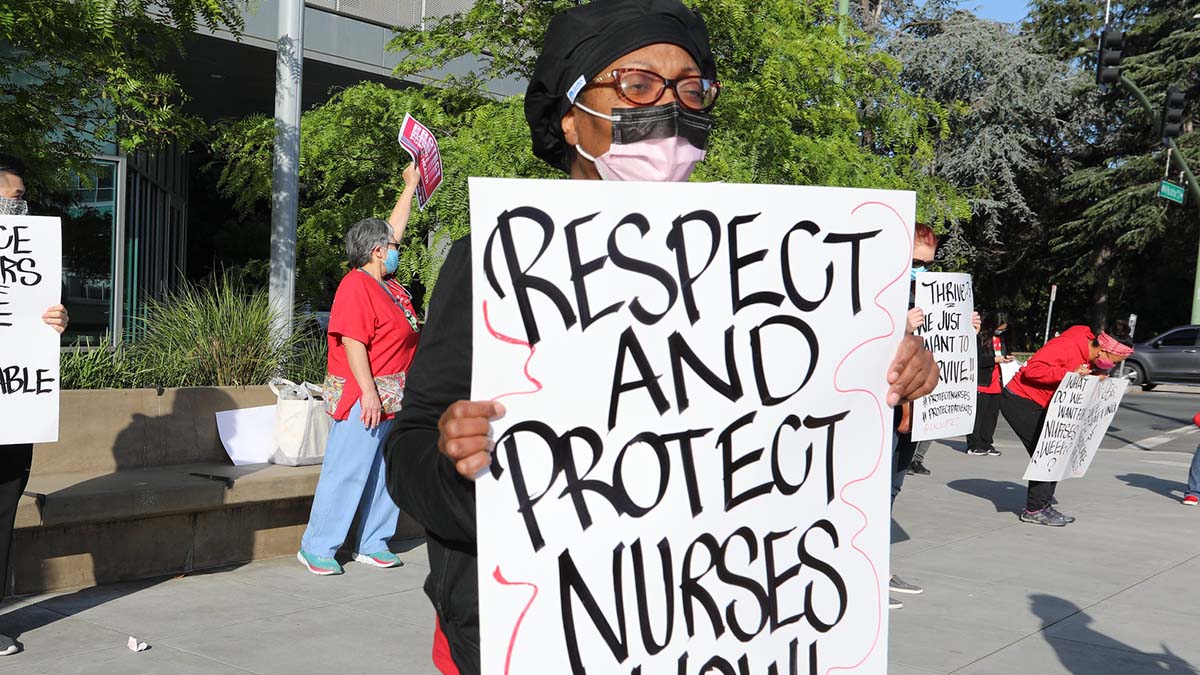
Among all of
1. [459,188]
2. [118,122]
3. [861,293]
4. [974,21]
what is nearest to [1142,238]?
[974,21]

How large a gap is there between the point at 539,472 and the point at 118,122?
21.6 feet

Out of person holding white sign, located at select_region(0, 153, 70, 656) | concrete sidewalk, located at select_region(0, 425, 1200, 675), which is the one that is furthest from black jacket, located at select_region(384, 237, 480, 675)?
person holding white sign, located at select_region(0, 153, 70, 656)

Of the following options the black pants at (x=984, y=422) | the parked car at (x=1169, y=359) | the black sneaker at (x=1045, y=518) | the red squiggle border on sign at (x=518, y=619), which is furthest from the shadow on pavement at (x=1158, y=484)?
the parked car at (x=1169, y=359)

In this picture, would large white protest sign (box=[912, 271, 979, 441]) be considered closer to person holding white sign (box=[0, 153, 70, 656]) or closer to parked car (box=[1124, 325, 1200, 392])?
person holding white sign (box=[0, 153, 70, 656])

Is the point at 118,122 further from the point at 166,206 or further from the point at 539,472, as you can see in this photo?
the point at 166,206

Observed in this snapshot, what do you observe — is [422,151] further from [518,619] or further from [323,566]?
[518,619]

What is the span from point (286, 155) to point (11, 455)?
197 inches

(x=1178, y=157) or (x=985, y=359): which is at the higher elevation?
(x=1178, y=157)

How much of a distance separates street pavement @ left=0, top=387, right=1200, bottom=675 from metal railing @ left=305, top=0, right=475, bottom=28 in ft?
35.5

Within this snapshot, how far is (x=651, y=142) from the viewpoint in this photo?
201 cm

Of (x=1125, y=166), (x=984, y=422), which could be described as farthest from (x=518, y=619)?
(x=1125, y=166)

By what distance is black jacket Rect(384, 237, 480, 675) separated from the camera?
6.06ft

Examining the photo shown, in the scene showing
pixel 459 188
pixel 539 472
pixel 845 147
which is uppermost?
pixel 845 147

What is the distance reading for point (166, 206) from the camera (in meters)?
20.5
